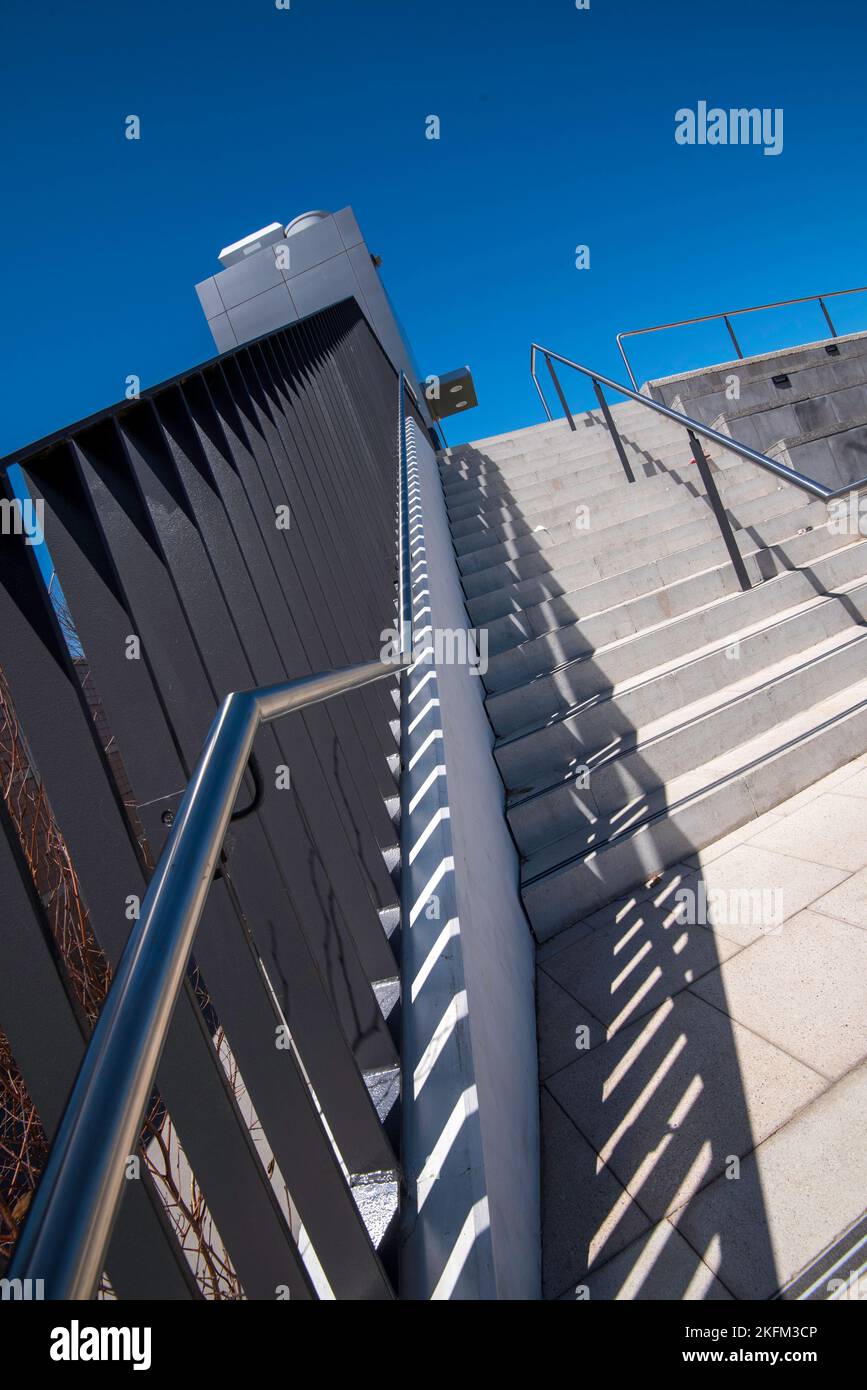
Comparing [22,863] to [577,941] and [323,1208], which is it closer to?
[323,1208]

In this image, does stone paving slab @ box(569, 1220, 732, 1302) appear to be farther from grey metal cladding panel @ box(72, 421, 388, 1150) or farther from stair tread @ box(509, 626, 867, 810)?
stair tread @ box(509, 626, 867, 810)

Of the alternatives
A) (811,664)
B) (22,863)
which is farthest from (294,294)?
(22,863)

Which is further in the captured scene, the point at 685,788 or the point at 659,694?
the point at 659,694

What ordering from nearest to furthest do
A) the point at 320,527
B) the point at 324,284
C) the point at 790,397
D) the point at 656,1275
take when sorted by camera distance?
1. the point at 656,1275
2. the point at 320,527
3. the point at 790,397
4. the point at 324,284

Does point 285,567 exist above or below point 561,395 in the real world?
below

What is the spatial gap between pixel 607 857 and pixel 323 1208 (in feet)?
6.77

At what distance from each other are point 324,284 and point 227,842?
12.8 metres

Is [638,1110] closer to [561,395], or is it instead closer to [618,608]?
[618,608]

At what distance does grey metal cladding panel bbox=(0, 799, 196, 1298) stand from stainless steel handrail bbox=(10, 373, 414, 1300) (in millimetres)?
210

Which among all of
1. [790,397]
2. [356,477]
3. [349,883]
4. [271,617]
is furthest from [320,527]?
[790,397]

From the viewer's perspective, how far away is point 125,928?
0.98 metres
